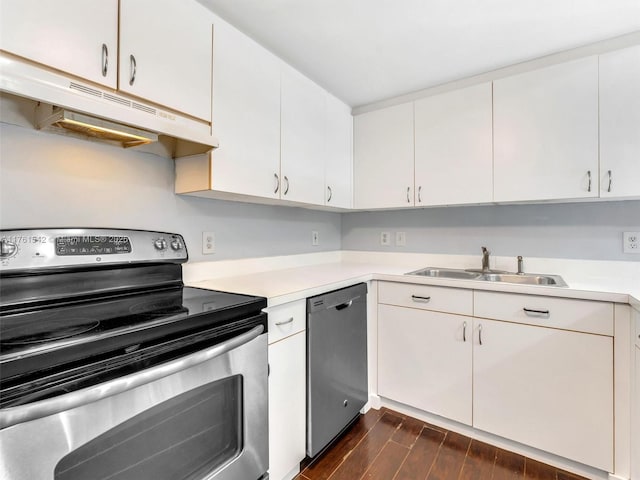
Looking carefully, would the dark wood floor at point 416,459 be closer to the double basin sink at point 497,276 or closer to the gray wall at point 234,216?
the double basin sink at point 497,276

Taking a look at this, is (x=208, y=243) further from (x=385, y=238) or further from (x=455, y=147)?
(x=455, y=147)

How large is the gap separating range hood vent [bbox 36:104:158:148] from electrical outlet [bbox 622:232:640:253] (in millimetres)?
2464

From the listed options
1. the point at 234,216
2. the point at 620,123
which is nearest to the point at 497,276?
the point at 620,123

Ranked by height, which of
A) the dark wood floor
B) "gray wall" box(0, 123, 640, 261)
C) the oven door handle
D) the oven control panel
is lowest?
the dark wood floor

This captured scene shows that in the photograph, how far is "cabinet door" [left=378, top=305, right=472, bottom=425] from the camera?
1800mm

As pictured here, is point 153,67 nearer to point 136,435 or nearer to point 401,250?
point 136,435

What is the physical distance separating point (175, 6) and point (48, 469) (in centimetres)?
154

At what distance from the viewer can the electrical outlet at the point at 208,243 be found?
1.74 meters

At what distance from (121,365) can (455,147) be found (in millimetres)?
2079

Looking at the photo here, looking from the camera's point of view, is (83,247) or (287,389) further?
(287,389)

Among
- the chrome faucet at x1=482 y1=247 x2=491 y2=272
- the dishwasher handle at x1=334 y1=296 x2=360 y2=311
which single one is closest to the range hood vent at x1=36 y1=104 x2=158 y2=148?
the dishwasher handle at x1=334 y1=296 x2=360 y2=311

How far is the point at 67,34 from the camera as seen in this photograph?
3.28 ft

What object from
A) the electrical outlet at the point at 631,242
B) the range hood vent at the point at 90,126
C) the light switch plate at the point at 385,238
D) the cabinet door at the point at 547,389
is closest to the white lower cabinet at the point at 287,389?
the range hood vent at the point at 90,126

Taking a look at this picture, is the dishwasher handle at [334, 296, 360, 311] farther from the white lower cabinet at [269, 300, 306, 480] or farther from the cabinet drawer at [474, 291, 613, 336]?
the cabinet drawer at [474, 291, 613, 336]
